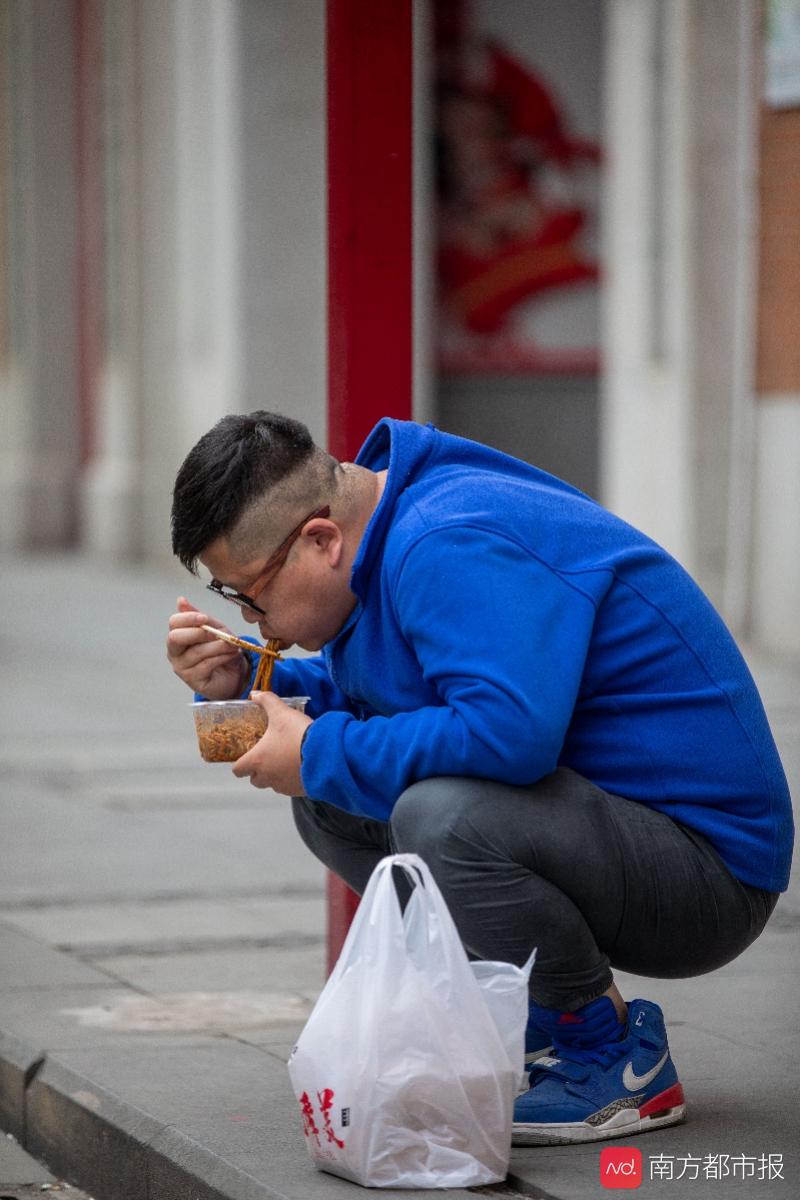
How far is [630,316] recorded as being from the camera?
11.4m

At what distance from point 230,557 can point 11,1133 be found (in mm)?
1458

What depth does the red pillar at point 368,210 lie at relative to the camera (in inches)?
157

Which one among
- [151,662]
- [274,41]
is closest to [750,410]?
[151,662]

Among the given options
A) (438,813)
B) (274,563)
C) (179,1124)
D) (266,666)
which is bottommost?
(179,1124)

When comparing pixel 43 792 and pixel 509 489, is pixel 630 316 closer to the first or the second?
pixel 43 792

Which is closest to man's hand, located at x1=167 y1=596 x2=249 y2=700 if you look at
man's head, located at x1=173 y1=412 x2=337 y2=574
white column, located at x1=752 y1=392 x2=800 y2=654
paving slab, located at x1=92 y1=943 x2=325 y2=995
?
man's head, located at x1=173 y1=412 x2=337 y2=574

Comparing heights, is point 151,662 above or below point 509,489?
below

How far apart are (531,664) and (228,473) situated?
540 millimetres

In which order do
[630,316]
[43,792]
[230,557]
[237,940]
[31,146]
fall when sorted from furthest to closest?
[31,146]
[630,316]
[43,792]
[237,940]
[230,557]

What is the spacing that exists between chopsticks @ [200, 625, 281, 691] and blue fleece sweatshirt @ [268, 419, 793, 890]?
0.37ft

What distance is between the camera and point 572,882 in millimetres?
3043

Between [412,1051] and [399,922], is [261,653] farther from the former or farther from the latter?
[412,1051]

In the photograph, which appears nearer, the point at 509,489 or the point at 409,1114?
the point at 409,1114

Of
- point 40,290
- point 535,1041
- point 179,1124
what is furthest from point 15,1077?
point 40,290
